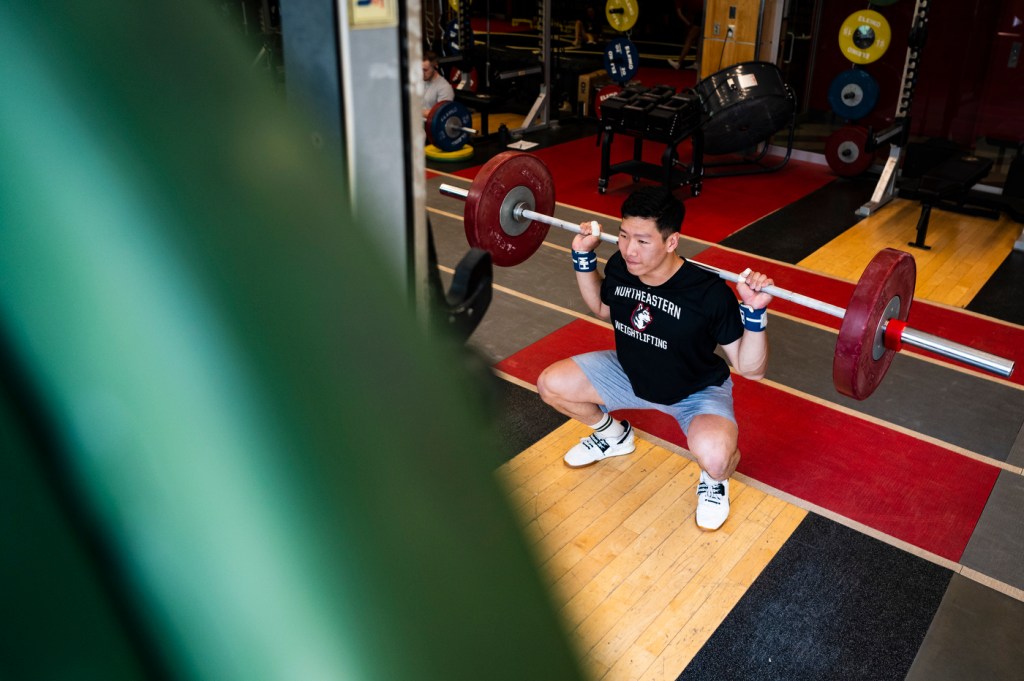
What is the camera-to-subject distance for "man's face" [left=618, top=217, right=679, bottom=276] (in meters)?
2.42

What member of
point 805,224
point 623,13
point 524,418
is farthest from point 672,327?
point 623,13

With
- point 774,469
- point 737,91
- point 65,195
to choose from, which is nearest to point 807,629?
point 774,469

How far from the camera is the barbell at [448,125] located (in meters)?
6.39

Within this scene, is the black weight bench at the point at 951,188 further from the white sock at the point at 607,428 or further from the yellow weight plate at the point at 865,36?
the white sock at the point at 607,428

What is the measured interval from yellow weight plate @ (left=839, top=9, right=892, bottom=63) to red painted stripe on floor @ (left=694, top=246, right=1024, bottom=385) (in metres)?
2.43

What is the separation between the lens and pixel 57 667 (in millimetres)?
231

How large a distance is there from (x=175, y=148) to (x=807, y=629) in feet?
7.72

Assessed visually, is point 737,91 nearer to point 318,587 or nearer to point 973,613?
point 973,613

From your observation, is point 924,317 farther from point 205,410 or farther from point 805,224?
point 205,410

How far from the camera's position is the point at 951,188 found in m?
5.24

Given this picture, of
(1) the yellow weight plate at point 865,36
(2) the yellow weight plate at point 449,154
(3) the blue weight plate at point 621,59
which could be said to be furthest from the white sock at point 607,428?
(3) the blue weight plate at point 621,59

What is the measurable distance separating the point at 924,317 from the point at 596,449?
2.12 m

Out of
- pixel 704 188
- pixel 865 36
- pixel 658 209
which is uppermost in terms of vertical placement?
pixel 865 36

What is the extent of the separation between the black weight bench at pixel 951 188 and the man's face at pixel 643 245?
325 centimetres
